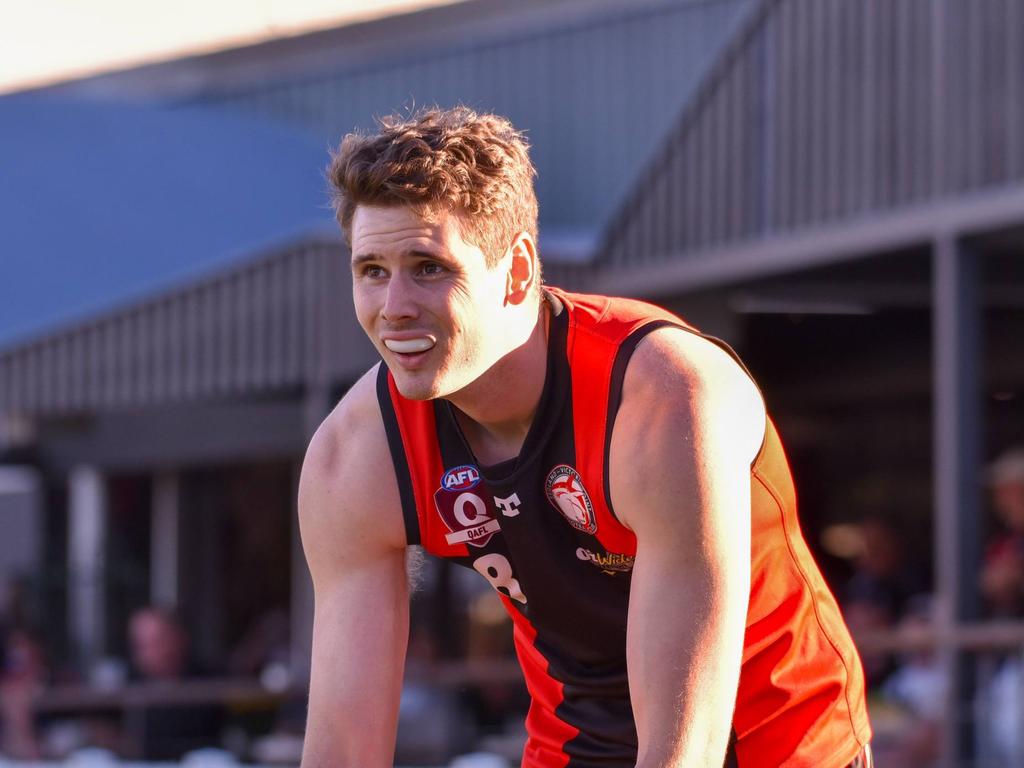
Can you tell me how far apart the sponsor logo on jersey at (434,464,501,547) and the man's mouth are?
34 cm

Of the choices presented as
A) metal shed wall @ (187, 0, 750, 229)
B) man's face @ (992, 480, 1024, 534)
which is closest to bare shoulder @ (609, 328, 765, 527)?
man's face @ (992, 480, 1024, 534)

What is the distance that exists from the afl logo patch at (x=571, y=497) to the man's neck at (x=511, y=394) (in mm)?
103

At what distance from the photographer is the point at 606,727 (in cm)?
313

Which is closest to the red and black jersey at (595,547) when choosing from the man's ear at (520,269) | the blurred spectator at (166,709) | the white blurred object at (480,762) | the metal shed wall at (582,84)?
the man's ear at (520,269)

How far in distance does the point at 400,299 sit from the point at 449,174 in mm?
212

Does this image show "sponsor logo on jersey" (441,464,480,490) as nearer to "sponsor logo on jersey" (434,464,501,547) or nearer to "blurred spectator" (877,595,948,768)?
"sponsor logo on jersey" (434,464,501,547)

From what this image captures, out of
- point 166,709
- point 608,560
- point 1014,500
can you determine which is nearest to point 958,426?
point 1014,500

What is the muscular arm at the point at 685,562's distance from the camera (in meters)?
2.54

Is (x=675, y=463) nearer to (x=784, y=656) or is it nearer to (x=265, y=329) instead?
(x=784, y=656)

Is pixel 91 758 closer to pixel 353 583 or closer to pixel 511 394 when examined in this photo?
pixel 353 583

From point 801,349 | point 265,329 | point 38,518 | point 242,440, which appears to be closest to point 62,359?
point 265,329

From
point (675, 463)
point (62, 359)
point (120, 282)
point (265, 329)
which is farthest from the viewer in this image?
point (120, 282)

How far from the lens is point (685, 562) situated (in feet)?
8.38

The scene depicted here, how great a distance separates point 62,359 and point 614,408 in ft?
29.0
